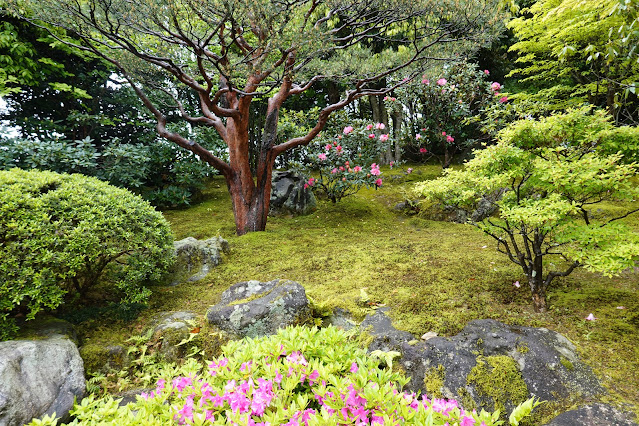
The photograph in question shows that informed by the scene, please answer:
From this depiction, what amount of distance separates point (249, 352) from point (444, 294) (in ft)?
7.35

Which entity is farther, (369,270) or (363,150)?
(363,150)

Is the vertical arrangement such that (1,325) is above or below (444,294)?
above

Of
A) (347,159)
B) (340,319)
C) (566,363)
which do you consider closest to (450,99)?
(347,159)

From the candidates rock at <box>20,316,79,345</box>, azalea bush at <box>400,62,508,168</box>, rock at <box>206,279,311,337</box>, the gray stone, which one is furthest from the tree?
rock at <box>20,316,79,345</box>

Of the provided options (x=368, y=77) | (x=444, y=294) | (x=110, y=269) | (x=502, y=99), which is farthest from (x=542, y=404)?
(x=502, y=99)

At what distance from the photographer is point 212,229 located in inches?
257

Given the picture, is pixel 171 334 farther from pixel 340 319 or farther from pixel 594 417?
pixel 594 417

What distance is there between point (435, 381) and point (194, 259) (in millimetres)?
3528

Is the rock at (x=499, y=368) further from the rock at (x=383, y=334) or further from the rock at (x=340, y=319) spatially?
the rock at (x=340, y=319)

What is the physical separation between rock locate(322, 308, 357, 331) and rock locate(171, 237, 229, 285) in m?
2.13

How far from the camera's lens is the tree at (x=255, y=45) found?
13.2ft

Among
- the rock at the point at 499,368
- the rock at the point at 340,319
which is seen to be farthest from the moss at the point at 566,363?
the rock at the point at 340,319

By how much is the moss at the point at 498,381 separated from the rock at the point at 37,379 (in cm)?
280

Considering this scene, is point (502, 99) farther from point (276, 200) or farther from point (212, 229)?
point (212, 229)
